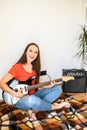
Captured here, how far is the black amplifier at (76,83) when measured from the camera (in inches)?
113

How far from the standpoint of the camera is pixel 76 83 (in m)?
2.90

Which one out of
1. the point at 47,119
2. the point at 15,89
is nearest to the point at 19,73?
the point at 15,89

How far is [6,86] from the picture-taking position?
2094 mm

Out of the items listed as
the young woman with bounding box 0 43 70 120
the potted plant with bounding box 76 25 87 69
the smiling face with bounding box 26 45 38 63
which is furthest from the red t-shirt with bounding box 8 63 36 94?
the potted plant with bounding box 76 25 87 69

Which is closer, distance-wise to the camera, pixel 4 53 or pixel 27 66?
pixel 27 66

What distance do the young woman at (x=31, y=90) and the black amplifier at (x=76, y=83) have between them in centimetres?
59

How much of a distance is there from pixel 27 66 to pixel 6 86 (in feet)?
1.11

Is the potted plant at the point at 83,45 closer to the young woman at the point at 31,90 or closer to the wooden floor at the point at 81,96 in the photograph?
the wooden floor at the point at 81,96

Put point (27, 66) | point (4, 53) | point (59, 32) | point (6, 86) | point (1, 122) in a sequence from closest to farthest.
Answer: point (1, 122) → point (6, 86) → point (27, 66) → point (4, 53) → point (59, 32)

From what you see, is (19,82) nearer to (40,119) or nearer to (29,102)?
(29,102)

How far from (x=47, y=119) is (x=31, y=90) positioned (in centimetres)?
38

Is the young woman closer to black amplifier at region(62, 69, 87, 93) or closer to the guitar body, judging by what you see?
the guitar body

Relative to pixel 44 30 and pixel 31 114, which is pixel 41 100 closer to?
pixel 31 114

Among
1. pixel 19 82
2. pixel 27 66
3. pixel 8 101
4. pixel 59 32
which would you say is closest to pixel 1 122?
pixel 8 101
